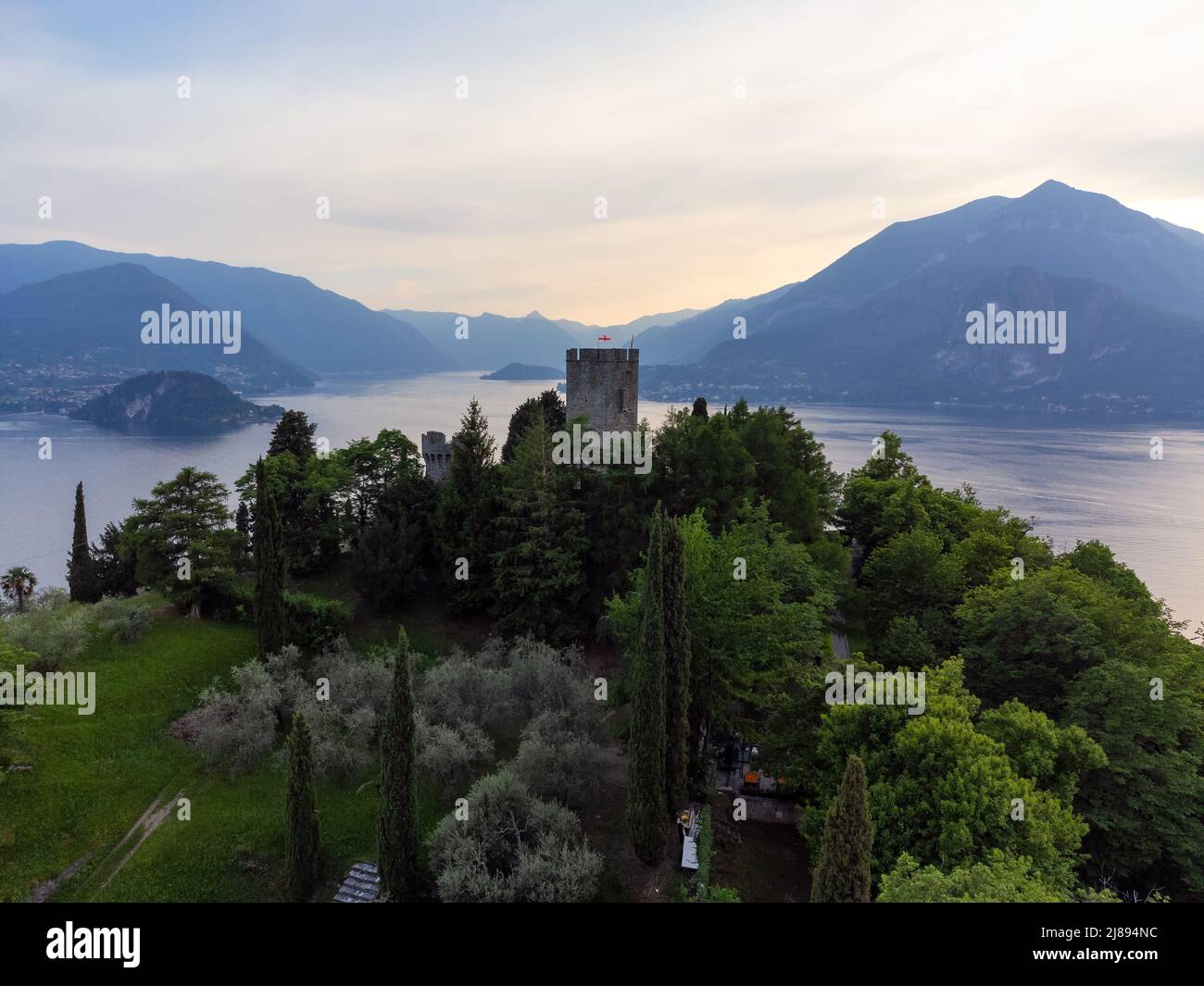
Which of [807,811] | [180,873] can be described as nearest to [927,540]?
[807,811]

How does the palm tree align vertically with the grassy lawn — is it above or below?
above

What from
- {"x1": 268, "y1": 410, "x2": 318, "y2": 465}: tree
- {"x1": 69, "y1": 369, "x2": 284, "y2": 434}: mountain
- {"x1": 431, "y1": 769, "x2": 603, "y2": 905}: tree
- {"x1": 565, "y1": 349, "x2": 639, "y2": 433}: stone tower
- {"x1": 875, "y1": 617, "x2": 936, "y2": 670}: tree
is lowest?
{"x1": 431, "y1": 769, "x2": 603, "y2": 905}: tree

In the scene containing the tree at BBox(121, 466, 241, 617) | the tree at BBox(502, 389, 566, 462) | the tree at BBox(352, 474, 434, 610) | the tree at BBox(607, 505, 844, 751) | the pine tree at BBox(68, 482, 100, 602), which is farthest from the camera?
the tree at BBox(502, 389, 566, 462)

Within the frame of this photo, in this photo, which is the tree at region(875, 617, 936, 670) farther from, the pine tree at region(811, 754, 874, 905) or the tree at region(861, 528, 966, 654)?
the pine tree at region(811, 754, 874, 905)

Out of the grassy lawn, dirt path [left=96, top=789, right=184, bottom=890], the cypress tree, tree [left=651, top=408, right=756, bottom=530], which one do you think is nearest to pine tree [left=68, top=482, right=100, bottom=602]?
the grassy lawn

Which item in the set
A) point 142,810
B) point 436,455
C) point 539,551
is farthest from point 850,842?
point 436,455

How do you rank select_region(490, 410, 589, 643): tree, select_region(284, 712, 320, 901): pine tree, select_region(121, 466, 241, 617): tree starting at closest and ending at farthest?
select_region(284, 712, 320, 901): pine tree → select_region(121, 466, 241, 617): tree → select_region(490, 410, 589, 643): tree
